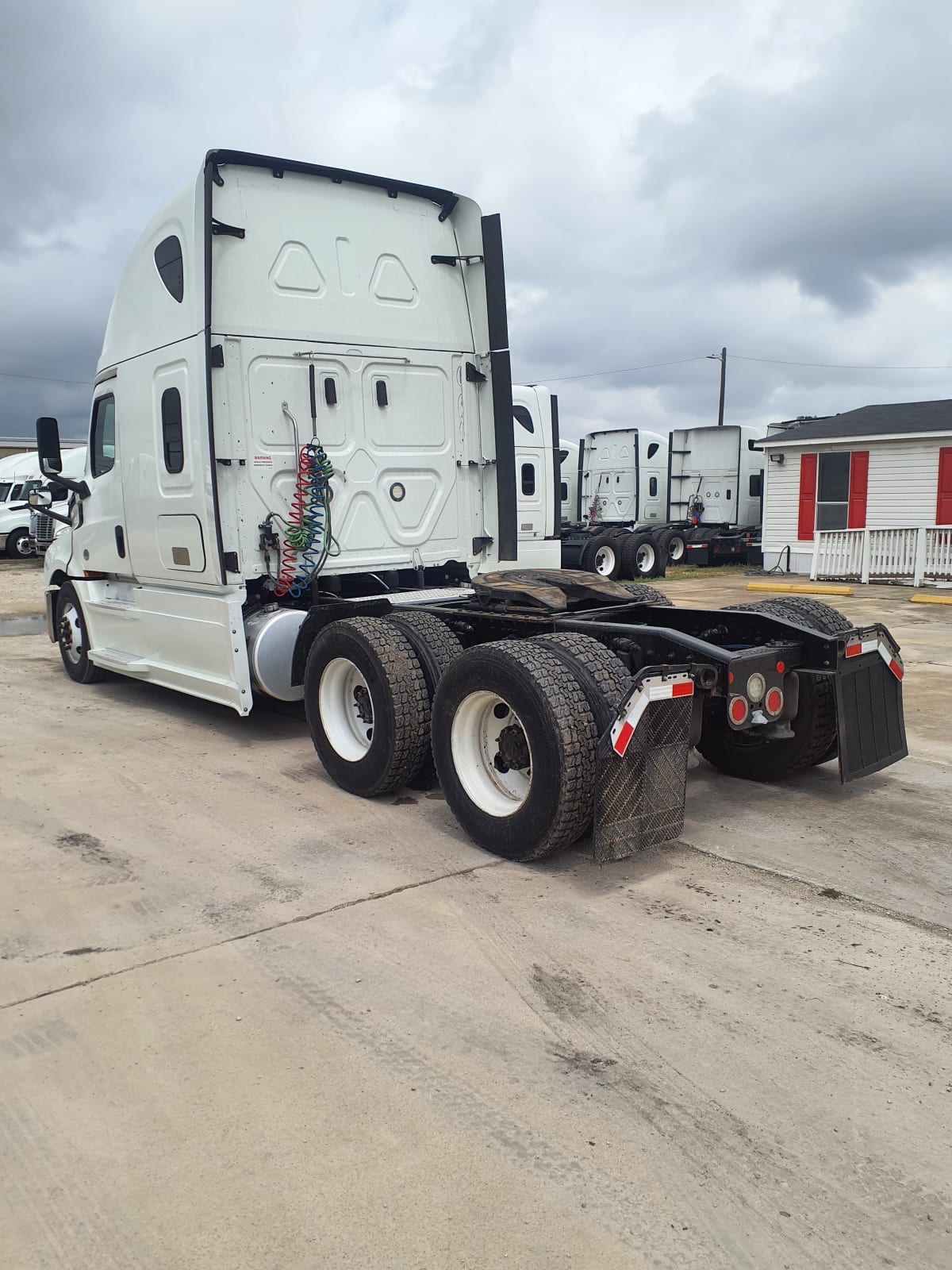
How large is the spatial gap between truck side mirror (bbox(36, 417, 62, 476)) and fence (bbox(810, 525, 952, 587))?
14.8 metres

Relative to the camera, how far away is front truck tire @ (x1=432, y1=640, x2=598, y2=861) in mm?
4273

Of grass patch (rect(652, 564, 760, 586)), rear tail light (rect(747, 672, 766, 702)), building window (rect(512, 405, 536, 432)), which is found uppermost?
building window (rect(512, 405, 536, 432))

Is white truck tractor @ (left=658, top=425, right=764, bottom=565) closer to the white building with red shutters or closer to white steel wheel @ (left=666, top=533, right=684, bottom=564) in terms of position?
white steel wheel @ (left=666, top=533, right=684, bottom=564)

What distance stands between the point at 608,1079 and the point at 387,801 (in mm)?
2833

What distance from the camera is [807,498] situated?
2197 cm

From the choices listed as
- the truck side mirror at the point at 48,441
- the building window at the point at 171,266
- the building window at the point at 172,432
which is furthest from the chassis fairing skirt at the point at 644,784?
the truck side mirror at the point at 48,441

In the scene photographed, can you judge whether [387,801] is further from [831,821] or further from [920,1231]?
[920,1231]

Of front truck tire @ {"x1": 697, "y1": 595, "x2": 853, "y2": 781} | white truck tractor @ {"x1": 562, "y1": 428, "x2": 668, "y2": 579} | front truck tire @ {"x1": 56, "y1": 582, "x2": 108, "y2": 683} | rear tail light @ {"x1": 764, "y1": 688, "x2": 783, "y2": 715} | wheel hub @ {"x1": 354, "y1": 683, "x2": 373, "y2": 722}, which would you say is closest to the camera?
rear tail light @ {"x1": 764, "y1": 688, "x2": 783, "y2": 715}

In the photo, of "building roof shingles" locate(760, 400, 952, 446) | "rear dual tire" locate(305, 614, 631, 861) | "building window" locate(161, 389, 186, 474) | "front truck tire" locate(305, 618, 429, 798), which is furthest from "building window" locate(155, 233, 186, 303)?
"building roof shingles" locate(760, 400, 952, 446)

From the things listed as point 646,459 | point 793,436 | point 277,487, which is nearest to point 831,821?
point 277,487

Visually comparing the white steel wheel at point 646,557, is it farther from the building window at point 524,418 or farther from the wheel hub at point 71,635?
the wheel hub at point 71,635

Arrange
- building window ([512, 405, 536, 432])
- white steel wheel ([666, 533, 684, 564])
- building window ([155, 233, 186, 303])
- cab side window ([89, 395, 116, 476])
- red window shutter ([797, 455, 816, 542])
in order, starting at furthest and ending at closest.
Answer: white steel wheel ([666, 533, 684, 564])
red window shutter ([797, 455, 816, 542])
building window ([512, 405, 536, 432])
cab side window ([89, 395, 116, 476])
building window ([155, 233, 186, 303])

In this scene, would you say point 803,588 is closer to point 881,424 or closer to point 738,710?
point 881,424

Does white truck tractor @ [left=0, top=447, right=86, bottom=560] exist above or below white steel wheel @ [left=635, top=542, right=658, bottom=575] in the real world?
above
